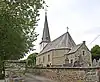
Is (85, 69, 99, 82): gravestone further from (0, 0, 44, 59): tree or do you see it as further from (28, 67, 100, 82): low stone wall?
(0, 0, 44, 59): tree

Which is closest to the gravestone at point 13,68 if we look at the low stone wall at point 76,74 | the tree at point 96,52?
the low stone wall at point 76,74

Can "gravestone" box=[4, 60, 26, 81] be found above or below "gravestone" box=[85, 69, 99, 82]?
above

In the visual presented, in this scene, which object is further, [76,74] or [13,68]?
[76,74]

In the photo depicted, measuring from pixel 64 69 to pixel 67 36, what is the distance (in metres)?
41.0

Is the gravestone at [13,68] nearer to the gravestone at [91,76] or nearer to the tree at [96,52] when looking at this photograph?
the gravestone at [91,76]

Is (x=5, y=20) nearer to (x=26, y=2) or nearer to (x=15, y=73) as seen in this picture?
(x=26, y=2)

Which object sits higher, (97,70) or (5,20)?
(5,20)

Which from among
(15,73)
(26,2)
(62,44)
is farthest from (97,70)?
(62,44)

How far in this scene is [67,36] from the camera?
5553 centimetres

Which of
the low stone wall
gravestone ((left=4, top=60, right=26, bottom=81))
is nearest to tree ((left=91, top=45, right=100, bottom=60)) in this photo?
the low stone wall

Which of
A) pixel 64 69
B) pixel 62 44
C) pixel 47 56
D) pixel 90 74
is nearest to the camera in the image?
pixel 90 74

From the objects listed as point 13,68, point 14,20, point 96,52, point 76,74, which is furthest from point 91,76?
point 96,52

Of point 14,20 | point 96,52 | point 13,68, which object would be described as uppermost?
point 96,52

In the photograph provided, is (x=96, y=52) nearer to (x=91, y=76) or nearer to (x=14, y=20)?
(x=91, y=76)
